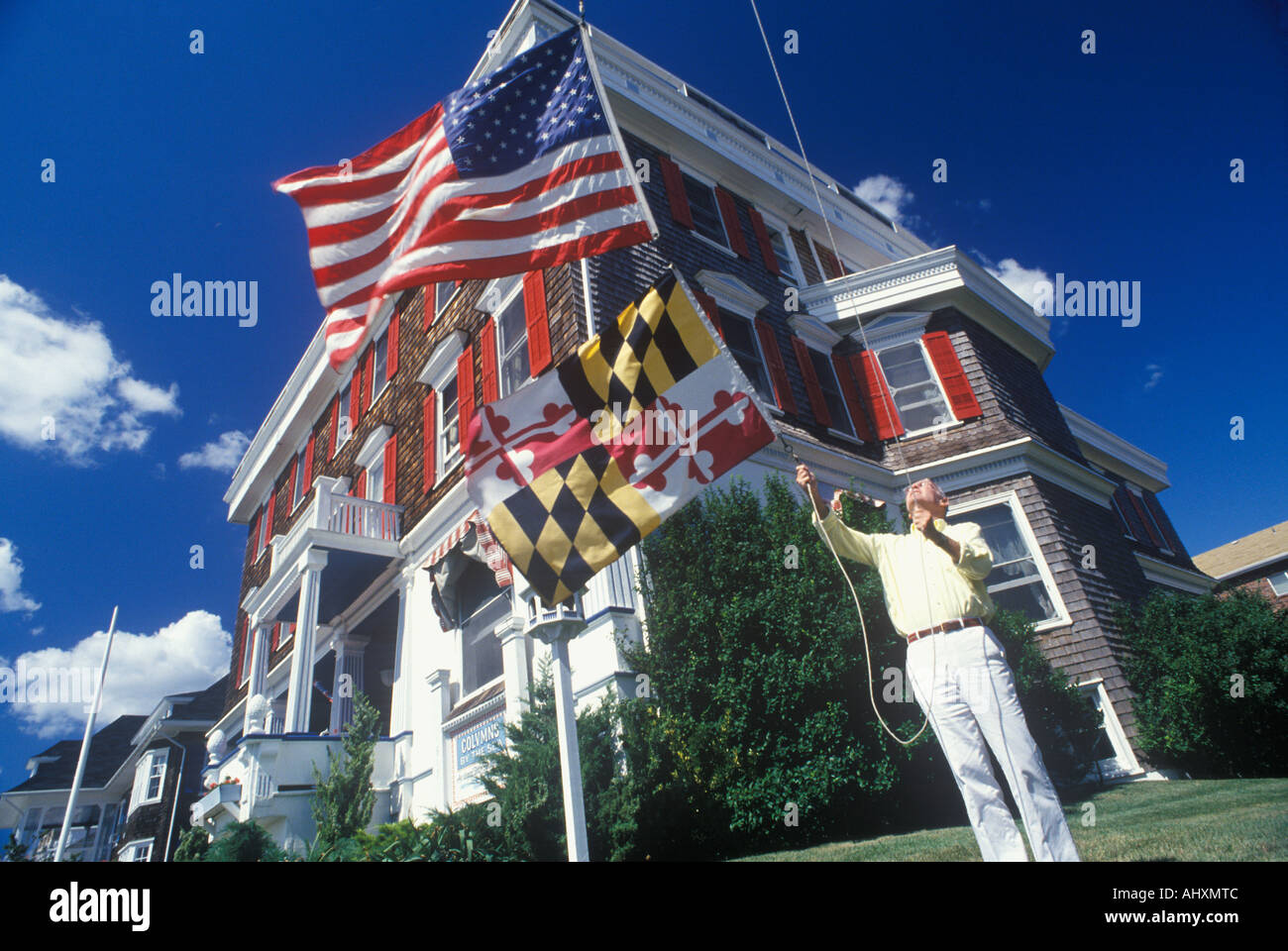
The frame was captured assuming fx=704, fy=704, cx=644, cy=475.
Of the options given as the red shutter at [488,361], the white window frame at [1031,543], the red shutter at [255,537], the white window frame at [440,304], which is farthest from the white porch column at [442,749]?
the red shutter at [255,537]

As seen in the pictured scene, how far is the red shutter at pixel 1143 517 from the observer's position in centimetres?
1850

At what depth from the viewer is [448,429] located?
39.1ft

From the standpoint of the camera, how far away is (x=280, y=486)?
64.7 feet

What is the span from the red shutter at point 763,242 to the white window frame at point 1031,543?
567 centimetres

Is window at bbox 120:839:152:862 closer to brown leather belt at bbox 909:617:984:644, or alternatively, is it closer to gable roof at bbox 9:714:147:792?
gable roof at bbox 9:714:147:792

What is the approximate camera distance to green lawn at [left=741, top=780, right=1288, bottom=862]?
342cm

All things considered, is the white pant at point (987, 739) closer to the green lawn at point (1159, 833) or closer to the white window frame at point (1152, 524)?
the green lawn at point (1159, 833)

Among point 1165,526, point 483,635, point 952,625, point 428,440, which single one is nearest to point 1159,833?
point 952,625

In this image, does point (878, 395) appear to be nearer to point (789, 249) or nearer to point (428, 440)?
point (789, 249)

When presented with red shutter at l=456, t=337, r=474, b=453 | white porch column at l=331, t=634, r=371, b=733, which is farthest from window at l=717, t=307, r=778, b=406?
white porch column at l=331, t=634, r=371, b=733

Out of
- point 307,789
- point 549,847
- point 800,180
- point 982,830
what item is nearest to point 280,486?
point 307,789

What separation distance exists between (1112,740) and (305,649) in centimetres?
1078

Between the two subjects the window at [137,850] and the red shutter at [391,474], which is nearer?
the red shutter at [391,474]

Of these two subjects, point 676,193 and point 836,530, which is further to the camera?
point 676,193
